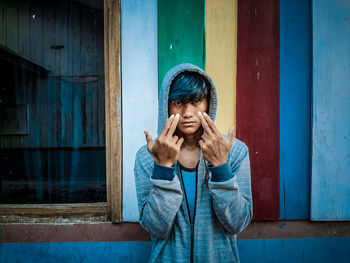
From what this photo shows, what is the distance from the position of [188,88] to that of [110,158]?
118 cm

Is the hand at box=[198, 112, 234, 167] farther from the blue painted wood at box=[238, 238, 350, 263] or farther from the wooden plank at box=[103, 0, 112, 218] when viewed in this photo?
the blue painted wood at box=[238, 238, 350, 263]

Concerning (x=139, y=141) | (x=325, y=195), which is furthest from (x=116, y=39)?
(x=325, y=195)

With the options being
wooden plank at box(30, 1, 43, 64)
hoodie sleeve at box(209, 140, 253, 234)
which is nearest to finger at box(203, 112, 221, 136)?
hoodie sleeve at box(209, 140, 253, 234)

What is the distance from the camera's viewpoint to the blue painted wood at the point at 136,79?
1.89m

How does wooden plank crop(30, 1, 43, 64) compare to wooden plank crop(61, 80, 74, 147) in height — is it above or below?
above

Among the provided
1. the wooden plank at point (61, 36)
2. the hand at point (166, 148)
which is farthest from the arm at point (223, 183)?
the wooden plank at point (61, 36)

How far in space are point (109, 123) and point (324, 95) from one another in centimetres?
218

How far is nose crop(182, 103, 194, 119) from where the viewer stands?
119 cm

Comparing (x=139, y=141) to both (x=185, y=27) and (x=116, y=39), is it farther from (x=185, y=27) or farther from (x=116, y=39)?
(x=185, y=27)

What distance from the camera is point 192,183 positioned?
1248 mm

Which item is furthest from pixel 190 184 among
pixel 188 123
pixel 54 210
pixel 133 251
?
pixel 54 210

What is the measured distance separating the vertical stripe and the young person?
64 centimetres

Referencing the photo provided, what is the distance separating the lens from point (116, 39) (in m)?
1.89

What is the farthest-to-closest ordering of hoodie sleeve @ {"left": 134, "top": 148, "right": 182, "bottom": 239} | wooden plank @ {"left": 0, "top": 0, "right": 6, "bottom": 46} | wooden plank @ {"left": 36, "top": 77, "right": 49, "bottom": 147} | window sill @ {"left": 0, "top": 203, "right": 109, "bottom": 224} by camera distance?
wooden plank @ {"left": 36, "top": 77, "right": 49, "bottom": 147} < wooden plank @ {"left": 0, "top": 0, "right": 6, "bottom": 46} < window sill @ {"left": 0, "top": 203, "right": 109, "bottom": 224} < hoodie sleeve @ {"left": 134, "top": 148, "right": 182, "bottom": 239}
